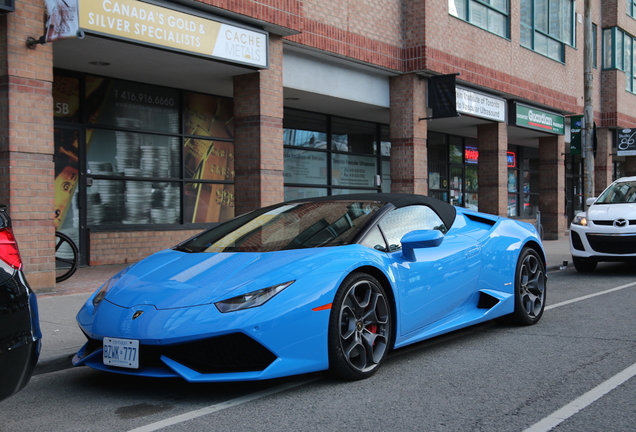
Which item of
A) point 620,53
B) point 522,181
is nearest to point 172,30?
point 522,181

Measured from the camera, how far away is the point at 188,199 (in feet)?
44.8

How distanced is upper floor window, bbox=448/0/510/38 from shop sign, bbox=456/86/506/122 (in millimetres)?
1864

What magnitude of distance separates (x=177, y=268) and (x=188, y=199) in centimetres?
921

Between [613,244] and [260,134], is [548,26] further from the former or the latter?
[260,134]

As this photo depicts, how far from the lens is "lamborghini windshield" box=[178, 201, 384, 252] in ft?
15.9

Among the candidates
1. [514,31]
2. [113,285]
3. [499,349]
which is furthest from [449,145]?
[113,285]

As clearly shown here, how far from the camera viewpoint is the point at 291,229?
5.12 meters

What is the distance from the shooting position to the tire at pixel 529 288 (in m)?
6.27

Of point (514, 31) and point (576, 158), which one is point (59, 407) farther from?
point (576, 158)

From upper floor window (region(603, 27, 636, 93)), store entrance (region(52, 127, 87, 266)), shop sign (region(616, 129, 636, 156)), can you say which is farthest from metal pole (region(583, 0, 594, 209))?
store entrance (region(52, 127, 87, 266))

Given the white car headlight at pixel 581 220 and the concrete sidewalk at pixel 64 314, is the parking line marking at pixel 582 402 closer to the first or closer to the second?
the concrete sidewalk at pixel 64 314

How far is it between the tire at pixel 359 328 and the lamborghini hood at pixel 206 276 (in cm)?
28

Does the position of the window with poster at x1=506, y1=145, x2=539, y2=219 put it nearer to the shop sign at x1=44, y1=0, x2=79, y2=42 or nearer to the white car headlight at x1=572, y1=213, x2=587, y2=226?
the white car headlight at x1=572, y1=213, x2=587, y2=226

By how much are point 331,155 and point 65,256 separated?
8.42 metres
